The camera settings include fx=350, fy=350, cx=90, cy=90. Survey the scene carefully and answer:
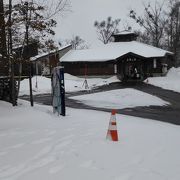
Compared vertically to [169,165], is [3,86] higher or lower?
higher

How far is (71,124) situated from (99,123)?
99 cm

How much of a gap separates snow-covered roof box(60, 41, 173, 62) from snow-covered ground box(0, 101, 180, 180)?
120 ft

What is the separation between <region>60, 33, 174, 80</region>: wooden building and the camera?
46156 mm

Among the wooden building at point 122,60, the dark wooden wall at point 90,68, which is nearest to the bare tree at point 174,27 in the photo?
the wooden building at point 122,60

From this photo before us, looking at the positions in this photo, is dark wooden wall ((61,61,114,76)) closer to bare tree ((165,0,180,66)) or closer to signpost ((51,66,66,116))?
bare tree ((165,0,180,66))

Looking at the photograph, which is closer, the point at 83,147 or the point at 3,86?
the point at 83,147

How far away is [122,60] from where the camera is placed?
4722cm

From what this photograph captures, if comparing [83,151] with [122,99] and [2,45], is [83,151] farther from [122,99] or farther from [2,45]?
[122,99]

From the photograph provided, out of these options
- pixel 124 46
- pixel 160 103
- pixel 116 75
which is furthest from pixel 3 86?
pixel 124 46

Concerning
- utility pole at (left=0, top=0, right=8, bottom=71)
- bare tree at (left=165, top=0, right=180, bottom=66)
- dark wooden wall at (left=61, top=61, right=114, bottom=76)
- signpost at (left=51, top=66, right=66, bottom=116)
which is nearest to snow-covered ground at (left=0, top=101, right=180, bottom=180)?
signpost at (left=51, top=66, right=66, bottom=116)

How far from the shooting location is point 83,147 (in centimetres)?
751

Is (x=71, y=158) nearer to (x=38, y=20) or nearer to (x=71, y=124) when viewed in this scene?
(x=71, y=124)

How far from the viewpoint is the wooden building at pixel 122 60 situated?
1817 inches

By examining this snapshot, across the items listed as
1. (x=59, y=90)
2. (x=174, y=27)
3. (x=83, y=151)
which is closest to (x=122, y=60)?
(x=174, y=27)
